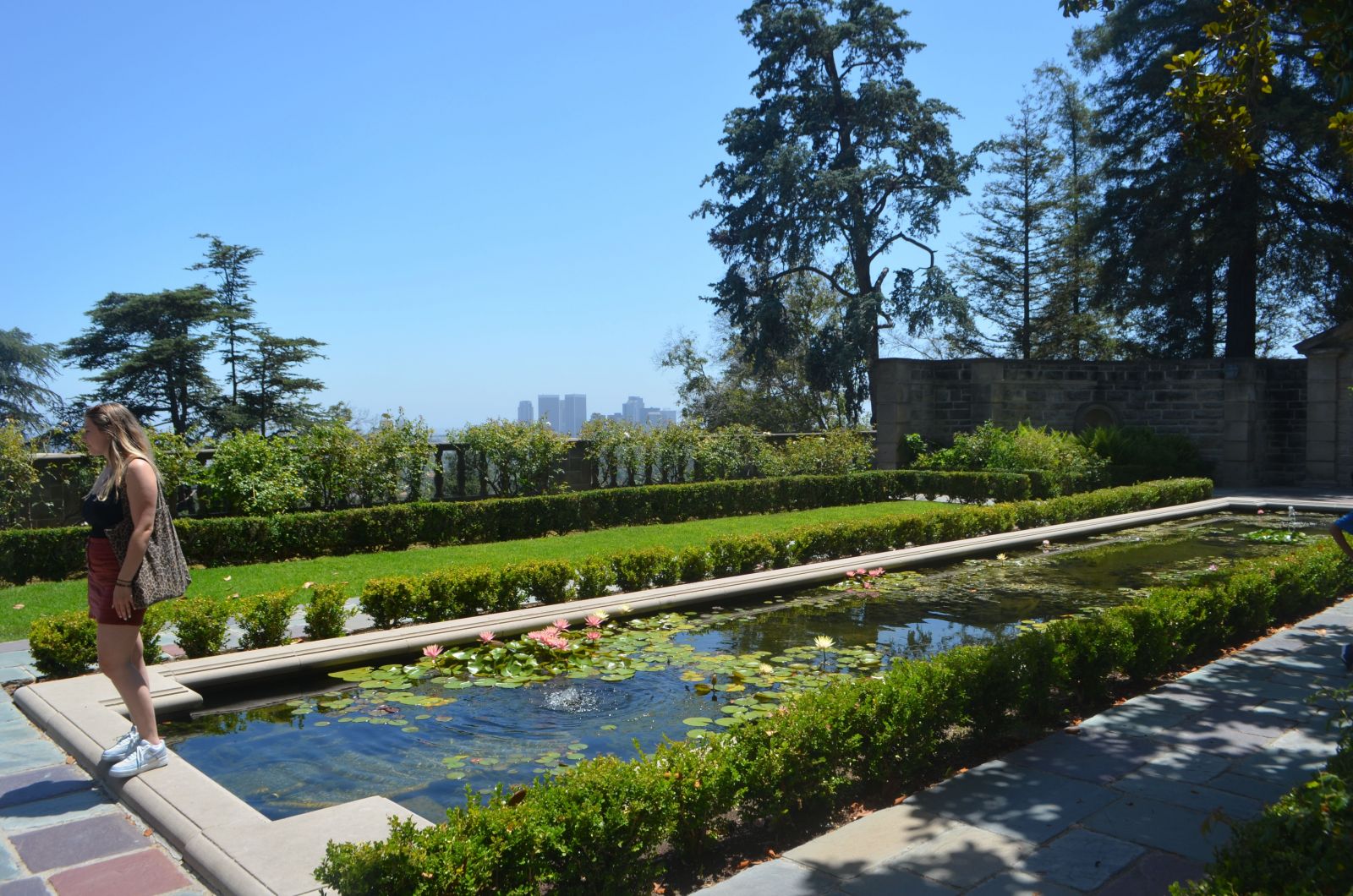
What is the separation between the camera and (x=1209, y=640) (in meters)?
6.46

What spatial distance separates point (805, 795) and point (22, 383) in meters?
40.5

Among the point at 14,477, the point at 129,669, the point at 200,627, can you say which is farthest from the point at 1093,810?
the point at 14,477

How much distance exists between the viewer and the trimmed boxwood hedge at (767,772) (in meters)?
2.95

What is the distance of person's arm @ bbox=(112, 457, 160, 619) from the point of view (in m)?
4.09

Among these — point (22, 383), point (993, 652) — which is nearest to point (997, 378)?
point (993, 652)

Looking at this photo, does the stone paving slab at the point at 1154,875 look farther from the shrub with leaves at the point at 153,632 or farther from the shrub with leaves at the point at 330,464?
the shrub with leaves at the point at 330,464

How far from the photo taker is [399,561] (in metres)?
10.6

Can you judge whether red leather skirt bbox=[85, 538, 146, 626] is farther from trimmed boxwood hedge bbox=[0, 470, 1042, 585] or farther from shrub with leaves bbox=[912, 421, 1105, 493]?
shrub with leaves bbox=[912, 421, 1105, 493]

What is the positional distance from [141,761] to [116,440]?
4.75 feet

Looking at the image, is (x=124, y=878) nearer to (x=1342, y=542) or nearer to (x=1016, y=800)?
(x=1016, y=800)

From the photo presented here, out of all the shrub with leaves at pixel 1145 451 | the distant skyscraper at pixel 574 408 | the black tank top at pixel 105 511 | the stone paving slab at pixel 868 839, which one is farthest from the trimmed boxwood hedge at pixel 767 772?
the distant skyscraper at pixel 574 408

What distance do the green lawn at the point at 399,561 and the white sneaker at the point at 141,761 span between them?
3.78m

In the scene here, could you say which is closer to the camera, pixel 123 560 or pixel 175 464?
pixel 123 560

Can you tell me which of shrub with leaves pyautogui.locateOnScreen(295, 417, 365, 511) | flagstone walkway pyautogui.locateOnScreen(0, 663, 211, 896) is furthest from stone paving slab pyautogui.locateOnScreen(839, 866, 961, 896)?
shrub with leaves pyautogui.locateOnScreen(295, 417, 365, 511)
